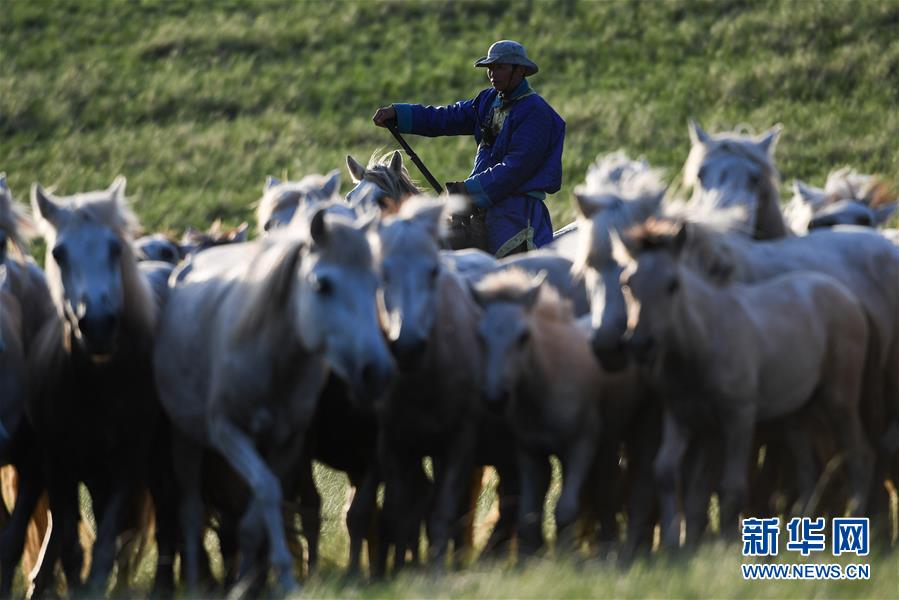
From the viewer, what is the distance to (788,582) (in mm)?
6633

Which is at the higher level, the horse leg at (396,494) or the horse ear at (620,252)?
the horse ear at (620,252)

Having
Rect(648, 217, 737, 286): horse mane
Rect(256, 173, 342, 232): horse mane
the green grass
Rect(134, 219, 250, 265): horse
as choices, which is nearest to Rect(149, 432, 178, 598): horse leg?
Rect(256, 173, 342, 232): horse mane

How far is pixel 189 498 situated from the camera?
8492 mm

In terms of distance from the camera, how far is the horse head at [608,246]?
7512 mm

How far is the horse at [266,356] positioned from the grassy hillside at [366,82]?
13.6 m

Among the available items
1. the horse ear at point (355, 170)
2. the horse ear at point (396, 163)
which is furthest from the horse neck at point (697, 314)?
the horse ear at point (355, 170)

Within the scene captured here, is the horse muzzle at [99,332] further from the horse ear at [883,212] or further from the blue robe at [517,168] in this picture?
the horse ear at [883,212]

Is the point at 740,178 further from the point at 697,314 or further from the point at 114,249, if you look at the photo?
the point at 114,249

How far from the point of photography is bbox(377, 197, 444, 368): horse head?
763 cm

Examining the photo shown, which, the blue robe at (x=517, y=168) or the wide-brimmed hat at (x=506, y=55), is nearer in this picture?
the blue robe at (x=517, y=168)

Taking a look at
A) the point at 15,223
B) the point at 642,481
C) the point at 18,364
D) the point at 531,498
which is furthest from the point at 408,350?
the point at 15,223

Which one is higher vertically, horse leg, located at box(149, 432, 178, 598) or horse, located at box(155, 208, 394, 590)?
horse, located at box(155, 208, 394, 590)

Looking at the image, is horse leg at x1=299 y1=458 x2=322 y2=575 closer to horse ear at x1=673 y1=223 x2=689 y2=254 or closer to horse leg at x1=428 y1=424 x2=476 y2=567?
horse leg at x1=428 y1=424 x2=476 y2=567

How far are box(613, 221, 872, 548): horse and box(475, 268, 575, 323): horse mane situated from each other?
2.38 feet
